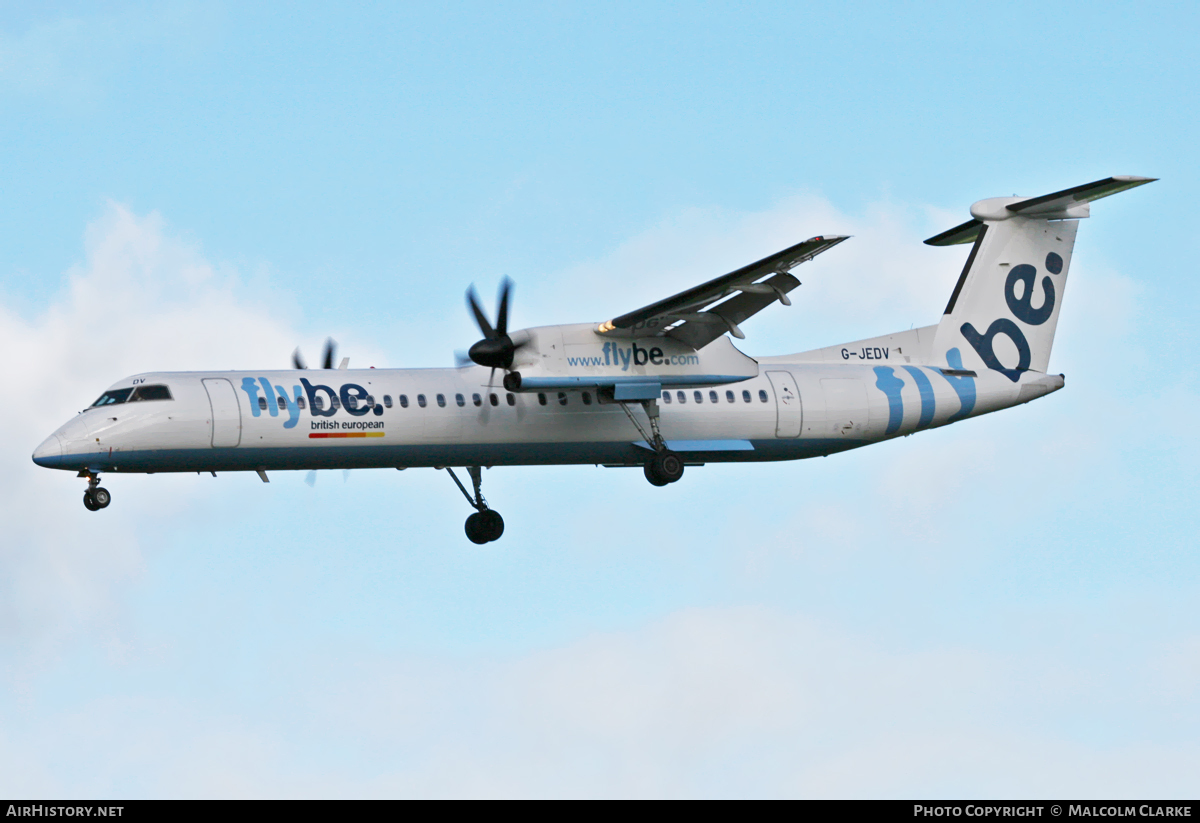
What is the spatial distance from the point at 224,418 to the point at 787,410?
9.15 m

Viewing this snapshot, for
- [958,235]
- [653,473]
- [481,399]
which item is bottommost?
[653,473]

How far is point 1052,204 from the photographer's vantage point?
84.1 ft

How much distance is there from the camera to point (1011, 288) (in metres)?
26.1

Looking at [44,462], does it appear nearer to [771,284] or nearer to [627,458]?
[627,458]

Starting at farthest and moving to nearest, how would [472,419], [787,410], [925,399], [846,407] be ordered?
1. [925,399]
2. [846,407]
3. [787,410]
4. [472,419]

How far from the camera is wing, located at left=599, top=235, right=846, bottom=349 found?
20656 mm

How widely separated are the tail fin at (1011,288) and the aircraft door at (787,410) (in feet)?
10.0

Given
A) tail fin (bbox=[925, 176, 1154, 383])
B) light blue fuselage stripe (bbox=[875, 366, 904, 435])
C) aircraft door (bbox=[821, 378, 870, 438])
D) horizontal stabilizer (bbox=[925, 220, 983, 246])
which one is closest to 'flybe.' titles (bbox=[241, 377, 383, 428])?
aircraft door (bbox=[821, 378, 870, 438])

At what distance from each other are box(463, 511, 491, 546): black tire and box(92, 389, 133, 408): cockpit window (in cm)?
635

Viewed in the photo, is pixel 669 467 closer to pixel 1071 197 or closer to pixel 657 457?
pixel 657 457

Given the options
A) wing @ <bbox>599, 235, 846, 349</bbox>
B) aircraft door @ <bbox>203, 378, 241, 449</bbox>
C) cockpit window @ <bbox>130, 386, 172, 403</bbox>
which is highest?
wing @ <bbox>599, 235, 846, 349</bbox>

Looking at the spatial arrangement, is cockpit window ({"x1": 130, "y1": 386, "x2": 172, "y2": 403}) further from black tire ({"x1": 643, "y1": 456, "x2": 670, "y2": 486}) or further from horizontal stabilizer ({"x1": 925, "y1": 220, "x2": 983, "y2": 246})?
horizontal stabilizer ({"x1": 925, "y1": 220, "x2": 983, "y2": 246})

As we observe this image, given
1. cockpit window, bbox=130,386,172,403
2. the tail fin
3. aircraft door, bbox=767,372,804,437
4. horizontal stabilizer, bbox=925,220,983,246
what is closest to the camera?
cockpit window, bbox=130,386,172,403

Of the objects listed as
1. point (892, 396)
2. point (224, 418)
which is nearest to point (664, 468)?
point (892, 396)
